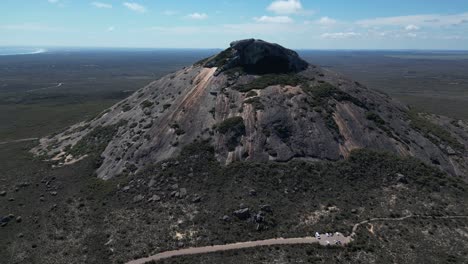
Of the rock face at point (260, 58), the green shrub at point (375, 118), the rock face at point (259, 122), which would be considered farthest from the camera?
the rock face at point (260, 58)

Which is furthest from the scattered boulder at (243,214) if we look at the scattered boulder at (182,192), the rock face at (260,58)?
the rock face at (260,58)

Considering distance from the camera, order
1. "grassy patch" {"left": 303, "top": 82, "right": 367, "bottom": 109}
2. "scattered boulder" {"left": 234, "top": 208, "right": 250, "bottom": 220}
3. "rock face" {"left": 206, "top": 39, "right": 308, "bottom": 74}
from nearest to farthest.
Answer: "scattered boulder" {"left": 234, "top": 208, "right": 250, "bottom": 220} → "grassy patch" {"left": 303, "top": 82, "right": 367, "bottom": 109} → "rock face" {"left": 206, "top": 39, "right": 308, "bottom": 74}

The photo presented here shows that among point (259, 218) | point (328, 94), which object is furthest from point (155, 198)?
point (328, 94)

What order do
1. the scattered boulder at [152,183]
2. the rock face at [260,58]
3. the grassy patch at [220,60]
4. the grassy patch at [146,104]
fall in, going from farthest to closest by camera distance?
1. the grassy patch at [220,60]
2. the rock face at [260,58]
3. the grassy patch at [146,104]
4. the scattered boulder at [152,183]

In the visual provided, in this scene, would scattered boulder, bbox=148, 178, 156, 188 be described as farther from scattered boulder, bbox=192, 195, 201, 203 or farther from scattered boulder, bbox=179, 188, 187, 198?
scattered boulder, bbox=192, 195, 201, 203

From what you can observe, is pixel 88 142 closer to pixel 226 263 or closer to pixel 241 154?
pixel 241 154

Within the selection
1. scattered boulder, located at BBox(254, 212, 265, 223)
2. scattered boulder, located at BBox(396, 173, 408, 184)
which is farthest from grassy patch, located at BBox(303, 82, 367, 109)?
scattered boulder, located at BBox(254, 212, 265, 223)

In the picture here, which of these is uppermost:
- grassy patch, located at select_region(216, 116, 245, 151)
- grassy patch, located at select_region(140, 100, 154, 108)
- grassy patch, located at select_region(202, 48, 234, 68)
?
grassy patch, located at select_region(202, 48, 234, 68)

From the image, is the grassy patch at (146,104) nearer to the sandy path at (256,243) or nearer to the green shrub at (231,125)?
the green shrub at (231,125)

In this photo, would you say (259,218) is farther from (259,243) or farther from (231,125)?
(231,125)
